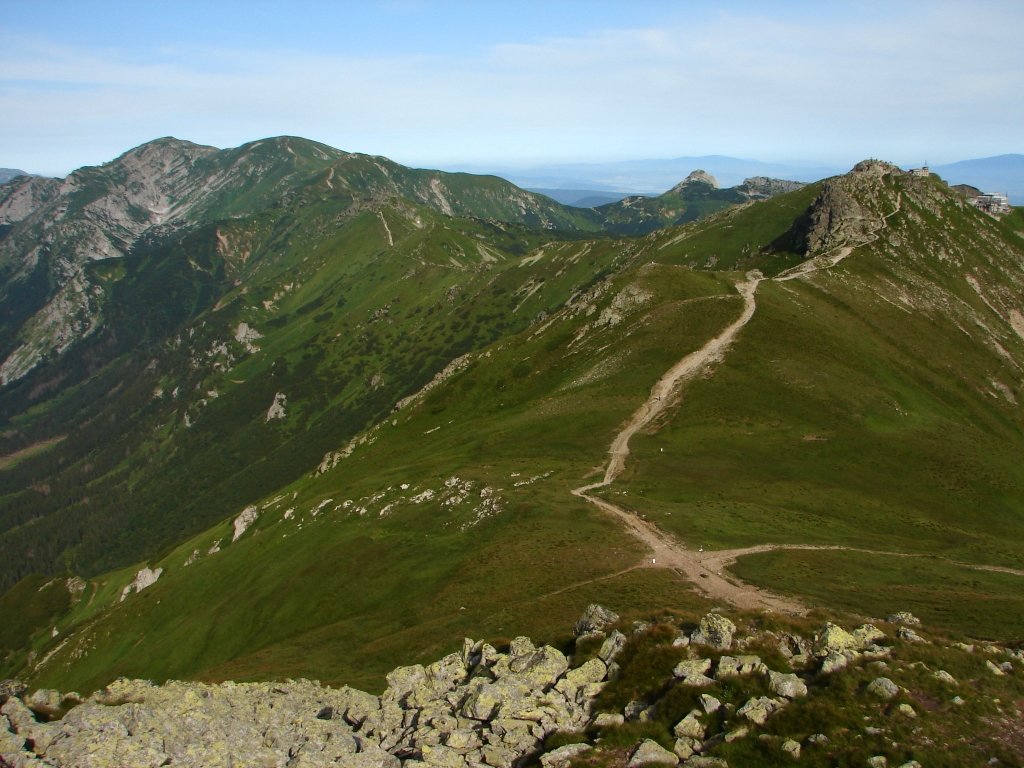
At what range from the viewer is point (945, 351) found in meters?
135

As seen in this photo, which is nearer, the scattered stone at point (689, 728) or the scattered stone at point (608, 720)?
the scattered stone at point (689, 728)

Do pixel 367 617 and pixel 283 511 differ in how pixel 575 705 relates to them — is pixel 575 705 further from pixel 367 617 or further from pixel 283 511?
pixel 283 511

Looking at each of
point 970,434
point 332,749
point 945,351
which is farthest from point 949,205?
point 332,749

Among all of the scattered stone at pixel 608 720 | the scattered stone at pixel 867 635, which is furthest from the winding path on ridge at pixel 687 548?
the scattered stone at pixel 608 720

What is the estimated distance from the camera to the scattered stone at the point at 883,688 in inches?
931

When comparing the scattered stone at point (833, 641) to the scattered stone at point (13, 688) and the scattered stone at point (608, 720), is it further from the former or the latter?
the scattered stone at point (13, 688)

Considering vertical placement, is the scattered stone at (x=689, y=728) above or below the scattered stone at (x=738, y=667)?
below

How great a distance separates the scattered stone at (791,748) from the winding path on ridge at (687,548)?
23.9 meters

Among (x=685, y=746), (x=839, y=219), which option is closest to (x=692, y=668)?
(x=685, y=746)

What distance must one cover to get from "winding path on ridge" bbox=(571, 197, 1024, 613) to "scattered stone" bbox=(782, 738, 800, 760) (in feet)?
78.4

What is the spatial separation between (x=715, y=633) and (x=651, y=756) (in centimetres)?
871

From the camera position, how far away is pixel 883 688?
2388cm

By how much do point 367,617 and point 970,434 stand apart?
10058cm

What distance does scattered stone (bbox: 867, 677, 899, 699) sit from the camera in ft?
77.6
